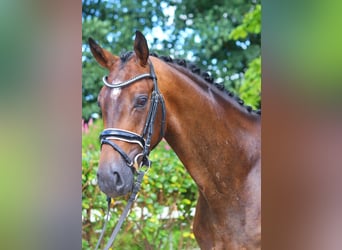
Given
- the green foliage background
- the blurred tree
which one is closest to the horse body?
the green foliage background

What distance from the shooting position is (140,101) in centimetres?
141

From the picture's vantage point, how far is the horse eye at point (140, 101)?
4.61 ft

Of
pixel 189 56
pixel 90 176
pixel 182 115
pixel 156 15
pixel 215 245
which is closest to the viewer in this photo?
pixel 182 115

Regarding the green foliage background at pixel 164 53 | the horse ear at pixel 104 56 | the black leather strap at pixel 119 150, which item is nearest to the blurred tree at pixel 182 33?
the green foliage background at pixel 164 53

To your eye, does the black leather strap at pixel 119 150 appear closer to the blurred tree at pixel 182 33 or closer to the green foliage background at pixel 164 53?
the green foliage background at pixel 164 53

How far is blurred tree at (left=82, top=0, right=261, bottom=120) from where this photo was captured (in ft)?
10.4

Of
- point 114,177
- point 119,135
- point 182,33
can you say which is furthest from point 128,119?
point 182,33

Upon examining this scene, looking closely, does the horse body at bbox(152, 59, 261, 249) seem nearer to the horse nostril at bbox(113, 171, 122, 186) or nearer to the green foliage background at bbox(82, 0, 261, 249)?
the horse nostril at bbox(113, 171, 122, 186)

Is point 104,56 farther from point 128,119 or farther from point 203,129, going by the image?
point 203,129
